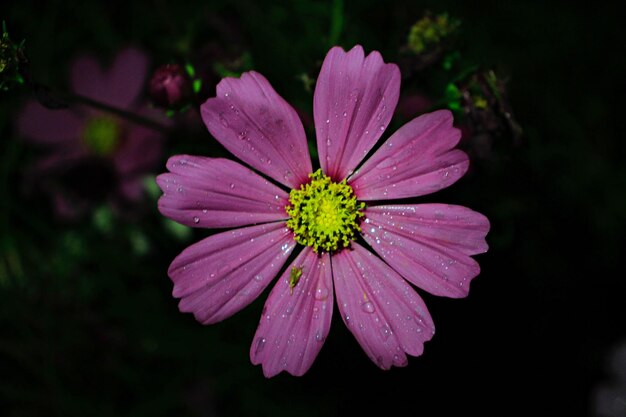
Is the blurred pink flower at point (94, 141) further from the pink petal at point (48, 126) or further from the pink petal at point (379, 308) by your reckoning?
the pink petal at point (379, 308)

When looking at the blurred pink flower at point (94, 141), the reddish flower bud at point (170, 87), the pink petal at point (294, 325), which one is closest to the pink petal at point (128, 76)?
the blurred pink flower at point (94, 141)

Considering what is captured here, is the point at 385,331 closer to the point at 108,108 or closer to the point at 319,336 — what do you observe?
the point at 319,336

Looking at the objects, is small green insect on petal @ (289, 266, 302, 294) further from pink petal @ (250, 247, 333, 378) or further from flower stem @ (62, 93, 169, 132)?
flower stem @ (62, 93, 169, 132)

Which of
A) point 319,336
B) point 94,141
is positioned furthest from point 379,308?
point 94,141

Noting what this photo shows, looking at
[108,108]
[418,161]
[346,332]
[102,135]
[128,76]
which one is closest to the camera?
[418,161]

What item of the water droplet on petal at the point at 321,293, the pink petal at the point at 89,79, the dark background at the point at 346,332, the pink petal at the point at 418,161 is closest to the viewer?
the pink petal at the point at 418,161

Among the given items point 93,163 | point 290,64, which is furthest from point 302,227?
point 93,163
